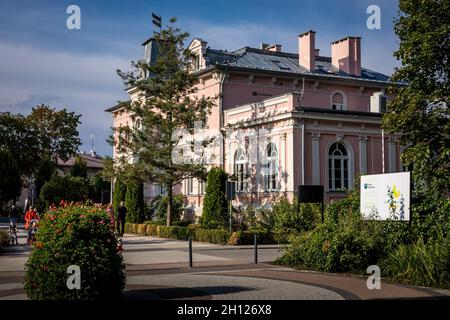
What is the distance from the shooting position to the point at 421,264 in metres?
13.4

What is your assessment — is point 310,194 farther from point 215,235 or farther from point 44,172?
point 44,172

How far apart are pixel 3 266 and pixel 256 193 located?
18286mm

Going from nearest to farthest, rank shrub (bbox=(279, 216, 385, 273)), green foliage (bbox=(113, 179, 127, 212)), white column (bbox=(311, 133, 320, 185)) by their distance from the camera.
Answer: shrub (bbox=(279, 216, 385, 273)) < white column (bbox=(311, 133, 320, 185)) < green foliage (bbox=(113, 179, 127, 212))

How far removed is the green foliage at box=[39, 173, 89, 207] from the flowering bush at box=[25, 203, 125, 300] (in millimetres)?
A: 43560

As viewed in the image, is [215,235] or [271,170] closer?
[215,235]

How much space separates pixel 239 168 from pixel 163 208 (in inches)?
245

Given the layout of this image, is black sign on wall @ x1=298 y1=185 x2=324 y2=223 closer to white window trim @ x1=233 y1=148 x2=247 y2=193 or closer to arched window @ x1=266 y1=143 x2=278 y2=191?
arched window @ x1=266 y1=143 x2=278 y2=191

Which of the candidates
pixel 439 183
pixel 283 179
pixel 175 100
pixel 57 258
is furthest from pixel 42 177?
pixel 57 258

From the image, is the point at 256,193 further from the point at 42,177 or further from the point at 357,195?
the point at 42,177

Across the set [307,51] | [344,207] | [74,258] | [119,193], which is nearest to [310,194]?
[344,207]

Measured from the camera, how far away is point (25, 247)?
23.7 m

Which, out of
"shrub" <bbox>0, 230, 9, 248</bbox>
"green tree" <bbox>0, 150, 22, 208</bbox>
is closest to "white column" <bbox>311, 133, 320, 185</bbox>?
"shrub" <bbox>0, 230, 9, 248</bbox>

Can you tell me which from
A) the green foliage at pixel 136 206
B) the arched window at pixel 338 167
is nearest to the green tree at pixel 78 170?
the green foliage at pixel 136 206

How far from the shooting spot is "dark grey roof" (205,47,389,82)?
38.8 meters
